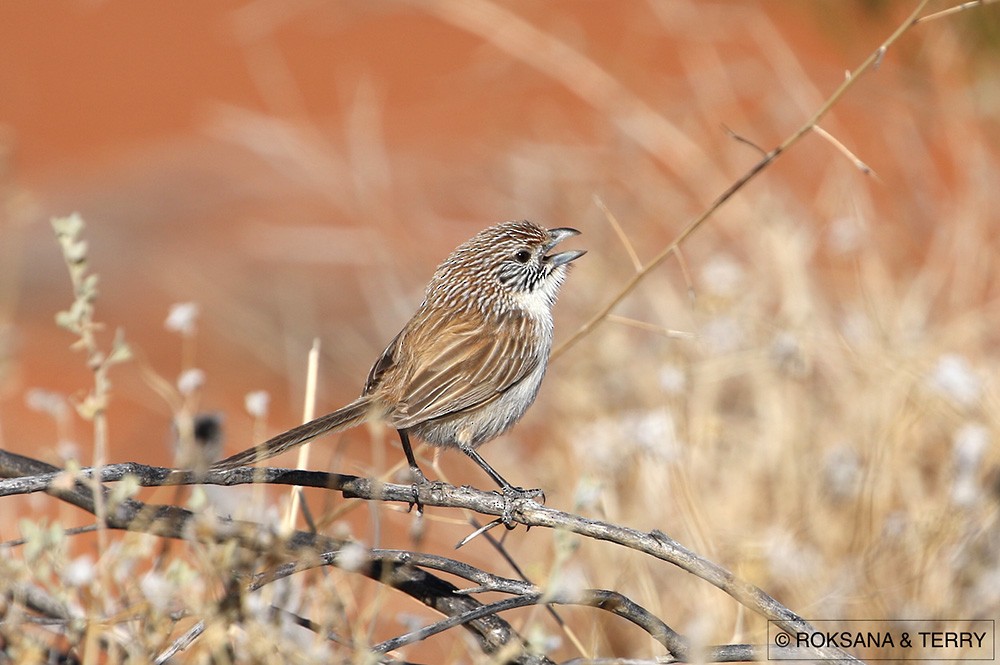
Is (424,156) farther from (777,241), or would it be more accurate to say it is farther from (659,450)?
(659,450)

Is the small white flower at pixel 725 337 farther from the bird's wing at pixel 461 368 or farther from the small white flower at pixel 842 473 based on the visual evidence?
the bird's wing at pixel 461 368

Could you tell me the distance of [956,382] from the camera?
16.0ft

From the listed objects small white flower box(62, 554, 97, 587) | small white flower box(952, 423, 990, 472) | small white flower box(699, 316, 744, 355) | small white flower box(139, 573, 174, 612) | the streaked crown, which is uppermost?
small white flower box(699, 316, 744, 355)

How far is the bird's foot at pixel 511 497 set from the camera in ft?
8.71

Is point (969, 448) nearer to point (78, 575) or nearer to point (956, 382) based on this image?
point (956, 382)

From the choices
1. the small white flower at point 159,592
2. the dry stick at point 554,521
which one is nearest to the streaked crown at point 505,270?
the dry stick at point 554,521

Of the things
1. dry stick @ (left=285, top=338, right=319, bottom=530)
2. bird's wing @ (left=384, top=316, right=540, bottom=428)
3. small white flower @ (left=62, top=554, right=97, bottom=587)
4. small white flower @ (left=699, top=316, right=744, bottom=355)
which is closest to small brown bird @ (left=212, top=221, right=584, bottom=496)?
bird's wing @ (left=384, top=316, right=540, bottom=428)

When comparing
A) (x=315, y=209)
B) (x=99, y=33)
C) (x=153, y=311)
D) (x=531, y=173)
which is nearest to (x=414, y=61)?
(x=99, y=33)

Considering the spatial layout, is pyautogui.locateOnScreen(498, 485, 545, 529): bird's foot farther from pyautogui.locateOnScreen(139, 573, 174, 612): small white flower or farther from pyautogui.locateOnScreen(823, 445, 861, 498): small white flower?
pyautogui.locateOnScreen(823, 445, 861, 498): small white flower

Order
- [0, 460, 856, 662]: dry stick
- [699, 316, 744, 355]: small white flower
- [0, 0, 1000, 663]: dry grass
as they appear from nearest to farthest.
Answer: [0, 460, 856, 662]: dry stick, [0, 0, 1000, 663]: dry grass, [699, 316, 744, 355]: small white flower

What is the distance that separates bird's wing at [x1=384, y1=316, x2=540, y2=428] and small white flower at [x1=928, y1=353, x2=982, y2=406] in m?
1.90

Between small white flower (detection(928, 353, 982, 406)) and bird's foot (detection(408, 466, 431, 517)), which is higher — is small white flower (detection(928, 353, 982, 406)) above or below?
above

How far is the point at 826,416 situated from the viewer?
18.2ft

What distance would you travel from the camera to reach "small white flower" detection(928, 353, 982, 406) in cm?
489
